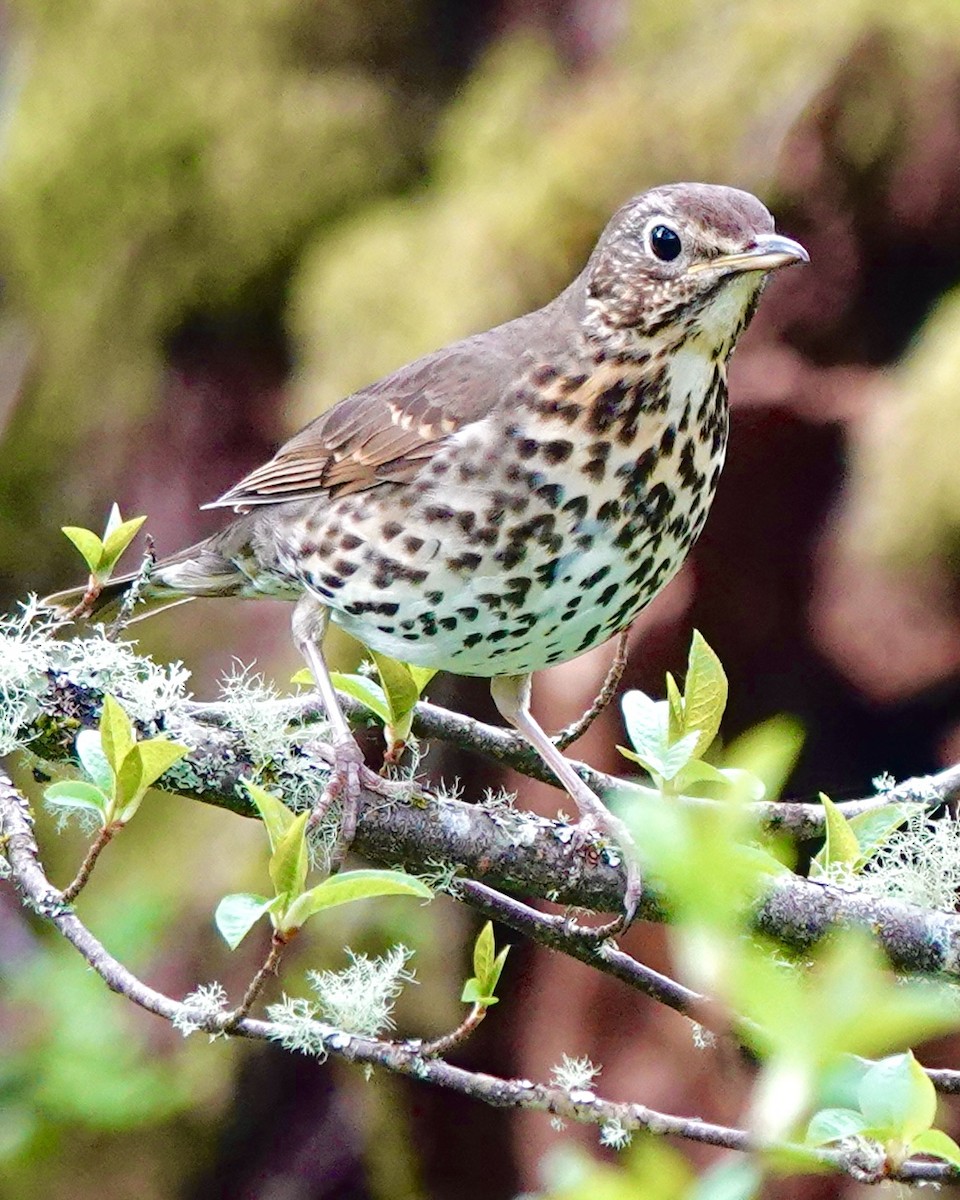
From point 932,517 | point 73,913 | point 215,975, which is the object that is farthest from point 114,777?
point 215,975

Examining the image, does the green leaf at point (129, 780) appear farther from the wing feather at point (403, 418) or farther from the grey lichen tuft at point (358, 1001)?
the wing feather at point (403, 418)

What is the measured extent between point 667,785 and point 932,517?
5.58 feet

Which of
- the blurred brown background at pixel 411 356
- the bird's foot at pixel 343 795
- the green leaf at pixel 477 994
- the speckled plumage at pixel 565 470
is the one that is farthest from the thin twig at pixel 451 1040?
the blurred brown background at pixel 411 356

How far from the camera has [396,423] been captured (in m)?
2.58

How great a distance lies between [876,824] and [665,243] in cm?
85

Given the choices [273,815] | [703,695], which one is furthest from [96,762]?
[703,695]

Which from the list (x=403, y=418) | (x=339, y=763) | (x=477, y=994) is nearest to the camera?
(x=477, y=994)

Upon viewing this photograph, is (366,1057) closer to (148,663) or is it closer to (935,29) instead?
(148,663)

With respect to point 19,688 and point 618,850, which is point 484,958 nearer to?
point 618,850

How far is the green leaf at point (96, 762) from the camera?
158cm

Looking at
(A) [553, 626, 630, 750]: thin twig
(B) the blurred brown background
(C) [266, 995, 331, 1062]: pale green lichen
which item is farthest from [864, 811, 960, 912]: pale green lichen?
(B) the blurred brown background

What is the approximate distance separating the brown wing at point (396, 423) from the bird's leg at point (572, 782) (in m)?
0.39

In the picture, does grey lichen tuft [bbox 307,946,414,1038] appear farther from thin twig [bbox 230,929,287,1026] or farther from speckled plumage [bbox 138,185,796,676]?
speckled plumage [bbox 138,185,796,676]

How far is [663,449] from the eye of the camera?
229cm
